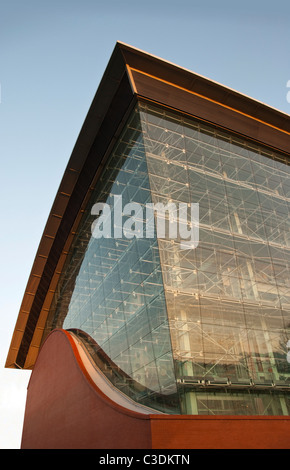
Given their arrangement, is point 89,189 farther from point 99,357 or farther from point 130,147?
point 99,357

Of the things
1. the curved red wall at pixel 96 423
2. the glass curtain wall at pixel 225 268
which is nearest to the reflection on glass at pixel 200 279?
the glass curtain wall at pixel 225 268

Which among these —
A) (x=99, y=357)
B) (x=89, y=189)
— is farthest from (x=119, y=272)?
(x=89, y=189)

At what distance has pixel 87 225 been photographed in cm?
2138

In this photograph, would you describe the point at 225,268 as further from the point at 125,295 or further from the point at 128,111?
the point at 128,111

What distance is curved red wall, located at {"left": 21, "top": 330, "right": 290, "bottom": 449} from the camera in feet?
30.6

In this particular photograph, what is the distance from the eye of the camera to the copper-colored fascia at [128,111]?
1595cm

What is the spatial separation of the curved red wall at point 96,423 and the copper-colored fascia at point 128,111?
7.09 meters

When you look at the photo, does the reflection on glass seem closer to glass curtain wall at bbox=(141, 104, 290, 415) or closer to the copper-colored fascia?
glass curtain wall at bbox=(141, 104, 290, 415)

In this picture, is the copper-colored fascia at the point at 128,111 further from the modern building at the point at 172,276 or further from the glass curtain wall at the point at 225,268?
the glass curtain wall at the point at 225,268

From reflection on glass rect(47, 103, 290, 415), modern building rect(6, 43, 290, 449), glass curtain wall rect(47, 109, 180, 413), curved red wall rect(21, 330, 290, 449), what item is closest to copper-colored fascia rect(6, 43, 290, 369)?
modern building rect(6, 43, 290, 449)

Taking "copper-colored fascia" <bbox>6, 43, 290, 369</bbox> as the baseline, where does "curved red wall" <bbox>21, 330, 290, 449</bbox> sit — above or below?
below

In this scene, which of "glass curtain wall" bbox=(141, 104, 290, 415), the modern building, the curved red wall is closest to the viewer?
the curved red wall

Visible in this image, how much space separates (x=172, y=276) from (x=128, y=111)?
8.12m

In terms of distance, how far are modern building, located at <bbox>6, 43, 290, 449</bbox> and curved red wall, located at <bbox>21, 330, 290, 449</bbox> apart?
45 millimetres
